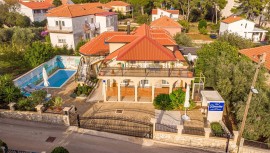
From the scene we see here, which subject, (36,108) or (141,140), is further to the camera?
(36,108)

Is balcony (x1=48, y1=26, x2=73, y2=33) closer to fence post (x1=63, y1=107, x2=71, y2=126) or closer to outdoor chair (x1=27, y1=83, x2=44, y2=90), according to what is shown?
outdoor chair (x1=27, y1=83, x2=44, y2=90)

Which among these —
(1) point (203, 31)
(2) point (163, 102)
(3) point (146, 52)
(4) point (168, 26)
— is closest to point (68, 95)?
(3) point (146, 52)

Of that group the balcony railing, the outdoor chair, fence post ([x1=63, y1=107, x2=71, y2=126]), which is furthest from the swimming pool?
fence post ([x1=63, y1=107, x2=71, y2=126])

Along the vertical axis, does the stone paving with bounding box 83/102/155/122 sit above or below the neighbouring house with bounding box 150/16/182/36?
below

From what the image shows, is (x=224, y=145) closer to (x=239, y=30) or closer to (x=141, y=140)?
(x=141, y=140)

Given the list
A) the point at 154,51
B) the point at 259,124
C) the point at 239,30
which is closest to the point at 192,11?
the point at 239,30
